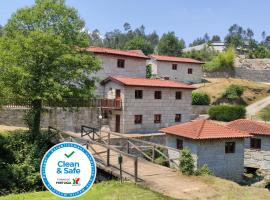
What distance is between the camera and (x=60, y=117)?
34688mm

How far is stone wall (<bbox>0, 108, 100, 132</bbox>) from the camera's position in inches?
1282

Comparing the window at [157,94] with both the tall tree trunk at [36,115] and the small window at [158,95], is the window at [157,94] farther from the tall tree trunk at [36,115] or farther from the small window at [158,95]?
the tall tree trunk at [36,115]

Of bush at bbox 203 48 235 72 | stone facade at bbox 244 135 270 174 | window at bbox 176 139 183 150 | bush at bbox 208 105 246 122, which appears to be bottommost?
stone facade at bbox 244 135 270 174

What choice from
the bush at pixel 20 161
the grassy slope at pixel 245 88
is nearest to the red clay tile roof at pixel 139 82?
the bush at pixel 20 161

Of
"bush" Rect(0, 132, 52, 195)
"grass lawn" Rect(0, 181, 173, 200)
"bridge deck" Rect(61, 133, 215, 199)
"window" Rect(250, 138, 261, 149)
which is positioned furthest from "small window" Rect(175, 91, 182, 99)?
"grass lawn" Rect(0, 181, 173, 200)

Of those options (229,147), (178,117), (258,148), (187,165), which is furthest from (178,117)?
(187,165)

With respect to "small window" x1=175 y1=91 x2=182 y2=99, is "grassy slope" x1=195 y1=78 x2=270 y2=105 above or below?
above

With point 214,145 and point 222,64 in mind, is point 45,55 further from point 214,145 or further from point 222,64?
point 222,64

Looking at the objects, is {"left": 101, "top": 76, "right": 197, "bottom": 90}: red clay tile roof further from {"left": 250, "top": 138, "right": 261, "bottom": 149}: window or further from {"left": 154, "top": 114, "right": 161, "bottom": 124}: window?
{"left": 250, "top": 138, "right": 261, "bottom": 149}: window

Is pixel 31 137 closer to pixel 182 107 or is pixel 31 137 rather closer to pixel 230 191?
pixel 230 191

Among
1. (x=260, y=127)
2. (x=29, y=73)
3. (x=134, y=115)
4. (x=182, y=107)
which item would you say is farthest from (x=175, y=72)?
(x=29, y=73)

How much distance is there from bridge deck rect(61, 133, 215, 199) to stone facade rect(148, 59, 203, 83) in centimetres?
3861

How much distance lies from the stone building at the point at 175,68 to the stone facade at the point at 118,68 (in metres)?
13.1

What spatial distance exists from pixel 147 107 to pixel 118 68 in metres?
7.80
